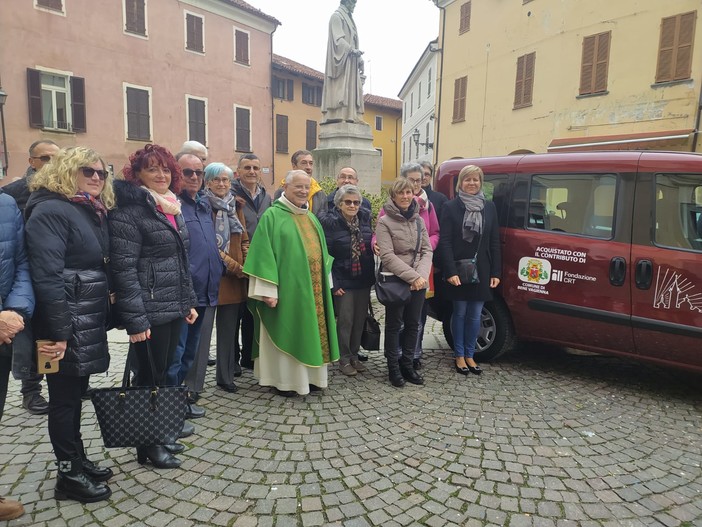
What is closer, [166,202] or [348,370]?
[166,202]

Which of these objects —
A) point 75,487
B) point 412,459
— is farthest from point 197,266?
point 412,459

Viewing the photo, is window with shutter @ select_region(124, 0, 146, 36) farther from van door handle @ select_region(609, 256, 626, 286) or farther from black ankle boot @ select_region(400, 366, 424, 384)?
van door handle @ select_region(609, 256, 626, 286)

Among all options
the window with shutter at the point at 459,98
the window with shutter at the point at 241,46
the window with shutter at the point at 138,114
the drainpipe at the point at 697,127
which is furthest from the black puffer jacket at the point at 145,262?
the window with shutter at the point at 241,46

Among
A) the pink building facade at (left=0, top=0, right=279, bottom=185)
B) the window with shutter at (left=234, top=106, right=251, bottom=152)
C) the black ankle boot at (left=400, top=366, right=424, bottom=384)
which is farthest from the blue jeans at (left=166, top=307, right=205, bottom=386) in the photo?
the window with shutter at (left=234, top=106, right=251, bottom=152)

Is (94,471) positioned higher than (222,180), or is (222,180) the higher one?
(222,180)

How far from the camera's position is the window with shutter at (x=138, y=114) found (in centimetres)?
1855

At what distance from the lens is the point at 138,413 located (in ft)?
8.55

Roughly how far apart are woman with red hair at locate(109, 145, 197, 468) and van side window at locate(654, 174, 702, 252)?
3.53 meters

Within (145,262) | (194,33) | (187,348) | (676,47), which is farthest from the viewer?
(194,33)

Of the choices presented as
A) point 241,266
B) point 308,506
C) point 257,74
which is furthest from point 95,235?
point 257,74

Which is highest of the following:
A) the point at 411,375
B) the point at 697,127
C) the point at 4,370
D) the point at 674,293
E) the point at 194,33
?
the point at 194,33

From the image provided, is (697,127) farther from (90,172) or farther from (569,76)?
(90,172)

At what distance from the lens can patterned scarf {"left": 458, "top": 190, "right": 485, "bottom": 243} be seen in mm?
4246

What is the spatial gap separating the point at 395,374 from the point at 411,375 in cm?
17
